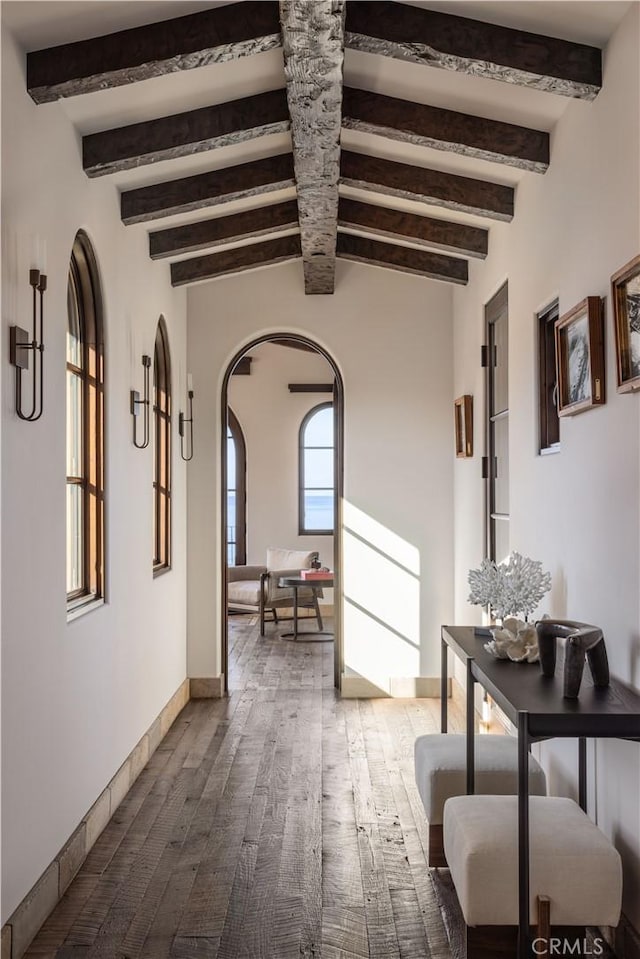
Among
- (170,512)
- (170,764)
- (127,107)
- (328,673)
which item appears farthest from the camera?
(328,673)

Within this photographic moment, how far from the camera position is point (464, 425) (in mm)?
5367

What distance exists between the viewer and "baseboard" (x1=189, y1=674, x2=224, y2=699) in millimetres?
5852

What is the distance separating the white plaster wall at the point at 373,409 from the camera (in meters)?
5.89

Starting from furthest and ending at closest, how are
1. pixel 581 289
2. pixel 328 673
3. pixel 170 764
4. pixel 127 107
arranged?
pixel 328 673 → pixel 170 764 → pixel 127 107 → pixel 581 289

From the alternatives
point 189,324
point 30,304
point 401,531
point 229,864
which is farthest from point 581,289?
point 189,324

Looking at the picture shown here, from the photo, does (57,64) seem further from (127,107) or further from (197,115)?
A: (197,115)

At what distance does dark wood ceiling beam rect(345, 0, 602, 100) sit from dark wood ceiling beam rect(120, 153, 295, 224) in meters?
1.33

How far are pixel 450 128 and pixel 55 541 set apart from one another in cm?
225

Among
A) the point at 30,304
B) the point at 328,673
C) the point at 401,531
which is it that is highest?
the point at 30,304

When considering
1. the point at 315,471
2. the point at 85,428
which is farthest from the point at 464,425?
the point at 315,471

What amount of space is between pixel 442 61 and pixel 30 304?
5.21 feet

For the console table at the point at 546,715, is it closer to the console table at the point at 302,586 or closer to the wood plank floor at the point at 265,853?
the wood plank floor at the point at 265,853

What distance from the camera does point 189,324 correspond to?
5941 mm

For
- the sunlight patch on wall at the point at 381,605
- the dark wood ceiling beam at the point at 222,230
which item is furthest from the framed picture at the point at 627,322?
the sunlight patch on wall at the point at 381,605
